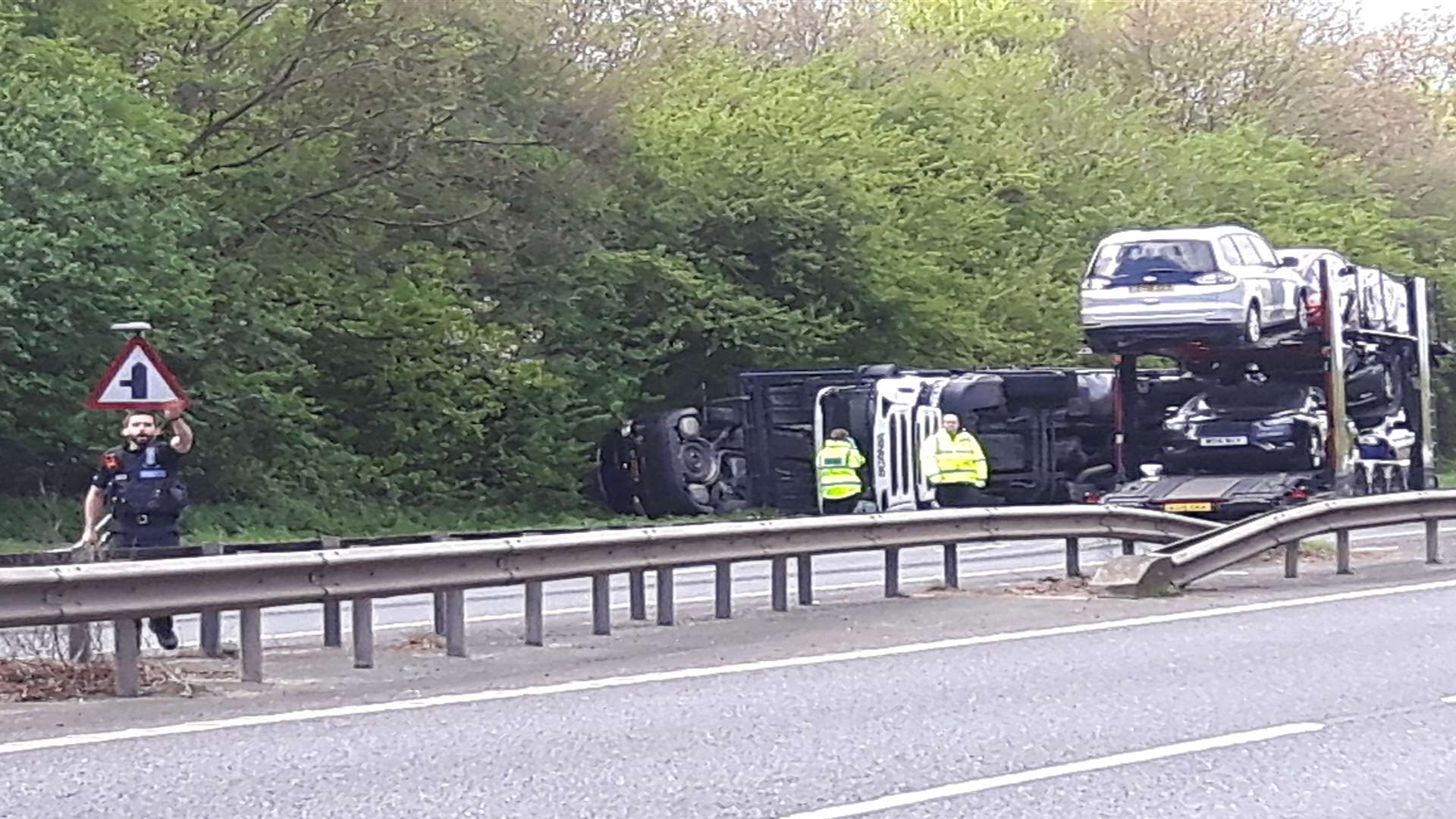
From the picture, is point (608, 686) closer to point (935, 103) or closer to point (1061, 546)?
point (1061, 546)

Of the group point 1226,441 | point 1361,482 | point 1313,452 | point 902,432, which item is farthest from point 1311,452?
point 902,432

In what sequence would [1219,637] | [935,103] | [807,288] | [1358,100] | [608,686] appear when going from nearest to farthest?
[608,686], [1219,637], [807,288], [935,103], [1358,100]

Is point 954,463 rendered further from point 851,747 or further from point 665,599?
point 851,747

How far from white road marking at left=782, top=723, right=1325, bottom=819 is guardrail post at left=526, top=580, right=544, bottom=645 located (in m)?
4.69

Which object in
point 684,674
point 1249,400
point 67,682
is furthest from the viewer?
point 1249,400

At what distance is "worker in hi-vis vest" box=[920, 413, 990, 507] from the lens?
2670 cm

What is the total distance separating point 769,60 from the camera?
43594 mm

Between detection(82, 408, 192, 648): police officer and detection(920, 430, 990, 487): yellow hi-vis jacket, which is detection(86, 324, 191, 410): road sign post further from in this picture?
detection(920, 430, 990, 487): yellow hi-vis jacket

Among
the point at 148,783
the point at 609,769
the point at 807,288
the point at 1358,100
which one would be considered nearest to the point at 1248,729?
the point at 609,769

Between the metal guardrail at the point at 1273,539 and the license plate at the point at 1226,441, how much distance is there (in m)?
4.22

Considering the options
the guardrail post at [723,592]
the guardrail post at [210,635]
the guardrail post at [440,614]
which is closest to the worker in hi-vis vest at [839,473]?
the guardrail post at [723,592]

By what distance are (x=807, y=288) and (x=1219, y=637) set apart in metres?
21.5

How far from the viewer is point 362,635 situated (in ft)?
39.2

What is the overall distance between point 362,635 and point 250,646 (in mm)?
849
